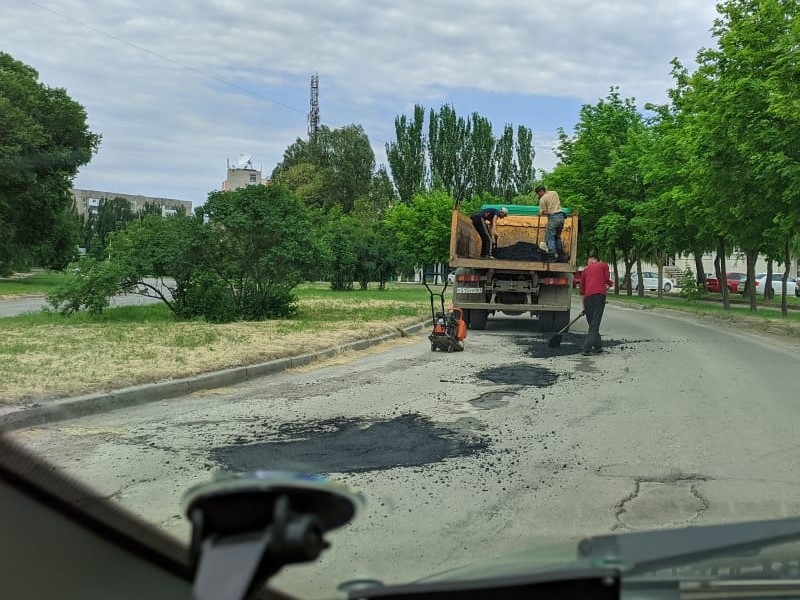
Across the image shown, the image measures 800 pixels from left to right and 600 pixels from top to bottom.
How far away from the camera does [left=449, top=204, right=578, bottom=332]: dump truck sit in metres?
16.7

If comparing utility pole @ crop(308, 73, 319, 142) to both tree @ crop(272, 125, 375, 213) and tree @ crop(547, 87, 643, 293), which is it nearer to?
tree @ crop(272, 125, 375, 213)

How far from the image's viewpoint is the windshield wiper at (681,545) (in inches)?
85.4

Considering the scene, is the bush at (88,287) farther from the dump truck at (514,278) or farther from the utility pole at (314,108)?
the utility pole at (314,108)

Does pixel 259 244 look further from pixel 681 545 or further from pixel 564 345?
pixel 681 545

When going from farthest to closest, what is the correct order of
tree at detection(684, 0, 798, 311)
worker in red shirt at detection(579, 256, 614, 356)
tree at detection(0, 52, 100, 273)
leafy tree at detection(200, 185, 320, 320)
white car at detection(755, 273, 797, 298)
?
white car at detection(755, 273, 797, 298) < leafy tree at detection(200, 185, 320, 320) < tree at detection(684, 0, 798, 311) < worker in red shirt at detection(579, 256, 614, 356) < tree at detection(0, 52, 100, 273)

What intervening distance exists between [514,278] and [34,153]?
38.2ft

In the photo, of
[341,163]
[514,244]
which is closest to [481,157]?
[341,163]

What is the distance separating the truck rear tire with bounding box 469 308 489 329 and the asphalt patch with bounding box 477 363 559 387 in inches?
Result: 243

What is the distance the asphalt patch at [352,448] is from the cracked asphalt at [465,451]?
0.02 m

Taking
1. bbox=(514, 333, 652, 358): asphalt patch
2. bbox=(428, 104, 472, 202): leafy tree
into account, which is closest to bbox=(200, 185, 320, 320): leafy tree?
bbox=(514, 333, 652, 358): asphalt patch

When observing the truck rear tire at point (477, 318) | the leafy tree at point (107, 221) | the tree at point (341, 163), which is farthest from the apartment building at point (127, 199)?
the tree at point (341, 163)

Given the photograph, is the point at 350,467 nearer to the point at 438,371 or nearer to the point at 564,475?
the point at 564,475

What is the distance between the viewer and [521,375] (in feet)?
34.3

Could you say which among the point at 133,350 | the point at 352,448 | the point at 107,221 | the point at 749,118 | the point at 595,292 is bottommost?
the point at 352,448
